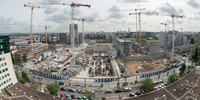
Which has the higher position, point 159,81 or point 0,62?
point 0,62

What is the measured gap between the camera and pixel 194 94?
407 inches

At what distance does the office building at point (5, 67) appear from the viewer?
35.3ft

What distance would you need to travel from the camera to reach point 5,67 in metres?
11.1

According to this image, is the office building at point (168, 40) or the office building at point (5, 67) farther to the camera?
the office building at point (168, 40)

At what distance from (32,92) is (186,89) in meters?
14.1

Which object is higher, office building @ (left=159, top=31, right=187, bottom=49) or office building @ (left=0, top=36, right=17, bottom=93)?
office building @ (left=159, top=31, right=187, bottom=49)

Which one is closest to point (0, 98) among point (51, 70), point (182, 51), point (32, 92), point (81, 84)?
point (32, 92)

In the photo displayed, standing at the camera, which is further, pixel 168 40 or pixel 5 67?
pixel 168 40

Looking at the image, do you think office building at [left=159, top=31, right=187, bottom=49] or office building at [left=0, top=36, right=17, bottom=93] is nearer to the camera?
office building at [left=0, top=36, right=17, bottom=93]

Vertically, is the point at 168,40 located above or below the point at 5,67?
above

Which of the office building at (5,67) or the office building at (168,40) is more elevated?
the office building at (168,40)

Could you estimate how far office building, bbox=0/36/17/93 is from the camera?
1075 cm

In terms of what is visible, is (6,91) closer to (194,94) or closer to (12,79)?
(12,79)

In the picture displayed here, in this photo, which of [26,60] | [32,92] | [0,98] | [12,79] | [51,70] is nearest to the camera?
[0,98]
